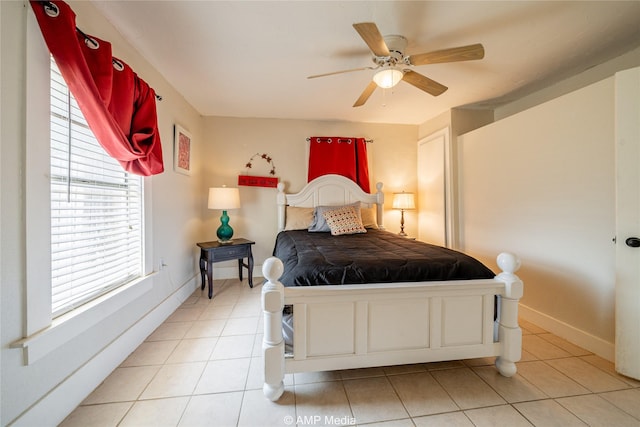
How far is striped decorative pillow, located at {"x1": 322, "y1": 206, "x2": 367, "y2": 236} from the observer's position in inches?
109

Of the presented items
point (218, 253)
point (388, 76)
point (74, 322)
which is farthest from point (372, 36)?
point (218, 253)

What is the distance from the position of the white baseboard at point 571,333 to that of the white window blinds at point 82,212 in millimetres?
3408

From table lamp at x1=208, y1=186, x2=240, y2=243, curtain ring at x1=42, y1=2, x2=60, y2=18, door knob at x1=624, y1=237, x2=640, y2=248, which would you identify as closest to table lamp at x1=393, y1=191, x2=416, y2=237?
door knob at x1=624, y1=237, x2=640, y2=248

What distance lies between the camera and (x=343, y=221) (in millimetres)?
2844

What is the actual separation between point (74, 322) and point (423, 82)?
2781 mm

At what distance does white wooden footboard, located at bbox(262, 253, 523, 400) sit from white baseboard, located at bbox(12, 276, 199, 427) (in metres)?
1.01

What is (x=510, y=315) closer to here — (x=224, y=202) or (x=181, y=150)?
(x=224, y=202)

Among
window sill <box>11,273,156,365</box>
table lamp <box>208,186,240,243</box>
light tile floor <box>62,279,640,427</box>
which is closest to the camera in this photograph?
window sill <box>11,273,156,365</box>

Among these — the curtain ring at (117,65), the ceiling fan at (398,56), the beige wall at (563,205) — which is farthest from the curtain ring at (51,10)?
the beige wall at (563,205)

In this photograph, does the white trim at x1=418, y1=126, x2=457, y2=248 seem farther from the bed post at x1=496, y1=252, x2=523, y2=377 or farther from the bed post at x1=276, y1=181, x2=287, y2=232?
the bed post at x1=276, y1=181, x2=287, y2=232

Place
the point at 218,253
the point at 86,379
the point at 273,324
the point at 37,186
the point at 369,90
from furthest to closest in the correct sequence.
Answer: the point at 218,253
the point at 369,90
the point at 86,379
the point at 273,324
the point at 37,186

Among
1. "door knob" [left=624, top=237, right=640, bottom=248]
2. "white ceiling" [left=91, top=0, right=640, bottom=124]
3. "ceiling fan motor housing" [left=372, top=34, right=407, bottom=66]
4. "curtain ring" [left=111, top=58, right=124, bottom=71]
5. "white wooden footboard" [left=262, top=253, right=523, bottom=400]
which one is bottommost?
"white wooden footboard" [left=262, top=253, right=523, bottom=400]

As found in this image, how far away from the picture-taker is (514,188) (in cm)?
238

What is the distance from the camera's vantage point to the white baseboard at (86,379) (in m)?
1.12
